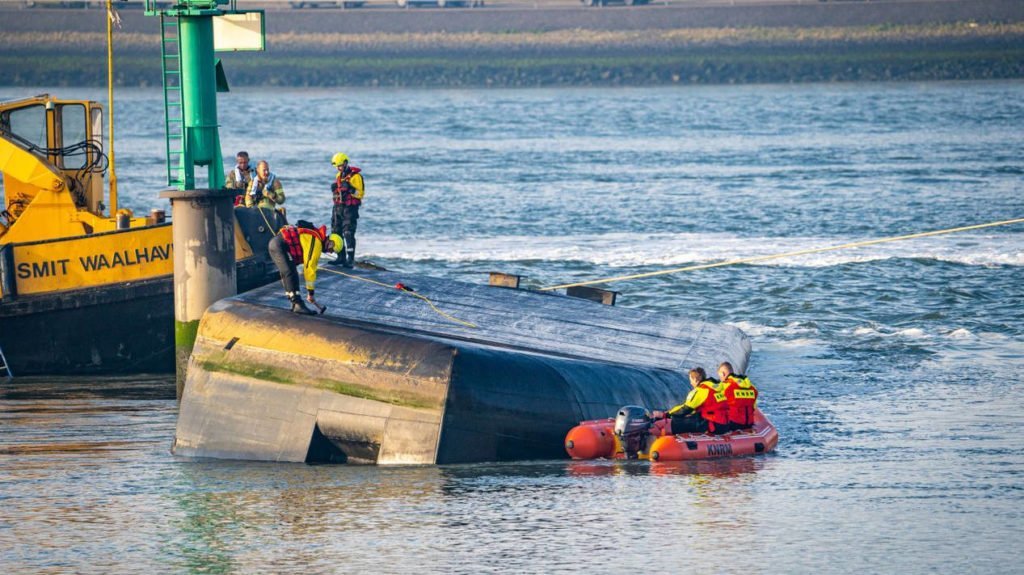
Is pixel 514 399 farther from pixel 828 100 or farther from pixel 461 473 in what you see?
pixel 828 100

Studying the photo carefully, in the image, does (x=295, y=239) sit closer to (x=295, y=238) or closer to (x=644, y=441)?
(x=295, y=238)

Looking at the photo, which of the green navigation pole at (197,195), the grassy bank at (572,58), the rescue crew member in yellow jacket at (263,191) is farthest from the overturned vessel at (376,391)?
the grassy bank at (572,58)

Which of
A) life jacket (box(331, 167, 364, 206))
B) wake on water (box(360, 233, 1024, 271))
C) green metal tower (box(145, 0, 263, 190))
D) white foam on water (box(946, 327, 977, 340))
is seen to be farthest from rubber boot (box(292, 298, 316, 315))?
wake on water (box(360, 233, 1024, 271))

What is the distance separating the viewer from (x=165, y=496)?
13.2m

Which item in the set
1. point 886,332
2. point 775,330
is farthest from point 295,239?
point 886,332

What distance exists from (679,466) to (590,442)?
0.89 meters

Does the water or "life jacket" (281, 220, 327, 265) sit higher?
"life jacket" (281, 220, 327, 265)

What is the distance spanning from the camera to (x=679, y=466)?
46.6 ft

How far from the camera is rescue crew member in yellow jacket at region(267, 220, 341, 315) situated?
15.7 meters

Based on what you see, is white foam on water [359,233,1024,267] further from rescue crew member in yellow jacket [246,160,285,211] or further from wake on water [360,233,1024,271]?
rescue crew member in yellow jacket [246,160,285,211]

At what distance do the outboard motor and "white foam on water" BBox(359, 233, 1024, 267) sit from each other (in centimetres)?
1397

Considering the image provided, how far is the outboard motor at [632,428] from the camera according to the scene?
14.4m

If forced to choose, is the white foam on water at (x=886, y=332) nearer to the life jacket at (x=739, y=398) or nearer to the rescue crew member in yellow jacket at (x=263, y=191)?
the life jacket at (x=739, y=398)

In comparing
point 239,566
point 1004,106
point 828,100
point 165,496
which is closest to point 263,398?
point 165,496
